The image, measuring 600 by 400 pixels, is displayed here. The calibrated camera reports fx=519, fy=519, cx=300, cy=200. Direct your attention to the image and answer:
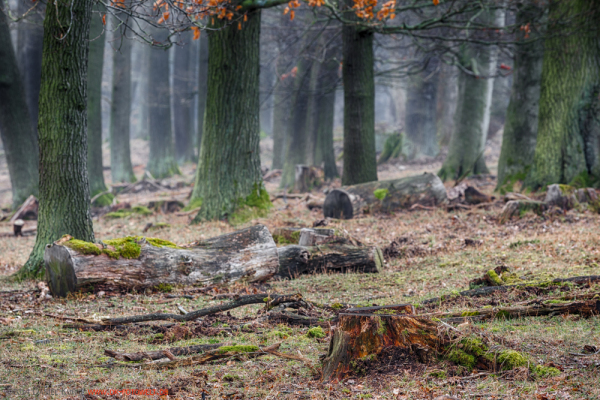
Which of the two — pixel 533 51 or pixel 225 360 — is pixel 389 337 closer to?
pixel 225 360

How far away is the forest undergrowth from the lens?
11.5 feet

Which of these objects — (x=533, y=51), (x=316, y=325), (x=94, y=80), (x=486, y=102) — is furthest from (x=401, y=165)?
(x=316, y=325)

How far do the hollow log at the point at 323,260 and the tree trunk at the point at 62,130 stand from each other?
120 inches

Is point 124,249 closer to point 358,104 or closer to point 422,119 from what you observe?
point 358,104

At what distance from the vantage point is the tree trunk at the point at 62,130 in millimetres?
7125

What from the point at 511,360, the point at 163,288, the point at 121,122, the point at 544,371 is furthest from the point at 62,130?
the point at 121,122

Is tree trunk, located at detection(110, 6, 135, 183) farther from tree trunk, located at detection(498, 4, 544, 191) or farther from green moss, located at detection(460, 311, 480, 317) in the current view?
green moss, located at detection(460, 311, 480, 317)

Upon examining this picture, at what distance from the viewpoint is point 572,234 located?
859 cm

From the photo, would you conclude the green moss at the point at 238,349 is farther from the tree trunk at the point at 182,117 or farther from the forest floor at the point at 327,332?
the tree trunk at the point at 182,117

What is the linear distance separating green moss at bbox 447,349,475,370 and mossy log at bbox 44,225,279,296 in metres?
4.05

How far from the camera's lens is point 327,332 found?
16.2 ft

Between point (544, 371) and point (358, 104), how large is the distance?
10.6 metres

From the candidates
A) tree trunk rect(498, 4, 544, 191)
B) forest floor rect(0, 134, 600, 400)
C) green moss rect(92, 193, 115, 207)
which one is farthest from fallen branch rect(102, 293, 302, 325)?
green moss rect(92, 193, 115, 207)

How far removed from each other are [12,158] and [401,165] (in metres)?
17.4
